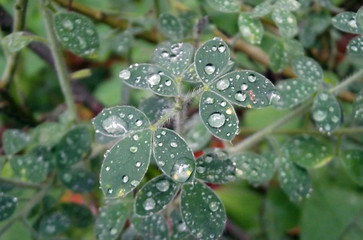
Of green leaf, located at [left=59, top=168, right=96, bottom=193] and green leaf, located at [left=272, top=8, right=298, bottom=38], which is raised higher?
green leaf, located at [left=272, top=8, right=298, bottom=38]

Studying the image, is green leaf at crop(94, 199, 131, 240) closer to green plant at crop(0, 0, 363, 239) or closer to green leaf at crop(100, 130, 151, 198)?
green plant at crop(0, 0, 363, 239)

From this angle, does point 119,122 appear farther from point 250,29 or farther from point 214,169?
point 250,29

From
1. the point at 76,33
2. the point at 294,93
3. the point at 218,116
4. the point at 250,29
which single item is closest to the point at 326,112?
the point at 294,93

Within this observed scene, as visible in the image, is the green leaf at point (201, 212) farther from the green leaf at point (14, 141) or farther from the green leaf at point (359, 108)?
the green leaf at point (14, 141)

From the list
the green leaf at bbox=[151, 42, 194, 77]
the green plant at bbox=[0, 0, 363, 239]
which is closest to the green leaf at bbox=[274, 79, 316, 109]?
the green plant at bbox=[0, 0, 363, 239]

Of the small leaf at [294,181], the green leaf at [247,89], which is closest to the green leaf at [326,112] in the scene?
the small leaf at [294,181]
